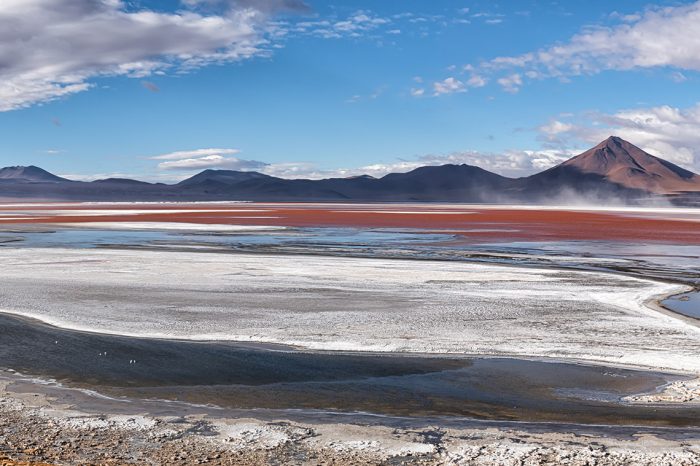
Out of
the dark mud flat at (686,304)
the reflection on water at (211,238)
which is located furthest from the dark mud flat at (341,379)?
the reflection on water at (211,238)

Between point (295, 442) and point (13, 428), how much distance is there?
232cm

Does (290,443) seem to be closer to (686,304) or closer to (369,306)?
(369,306)

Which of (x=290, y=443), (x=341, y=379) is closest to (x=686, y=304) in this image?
(x=341, y=379)

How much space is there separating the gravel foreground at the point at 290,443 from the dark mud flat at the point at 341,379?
67 centimetres

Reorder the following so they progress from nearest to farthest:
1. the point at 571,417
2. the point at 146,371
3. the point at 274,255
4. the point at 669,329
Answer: the point at 571,417
the point at 146,371
the point at 669,329
the point at 274,255

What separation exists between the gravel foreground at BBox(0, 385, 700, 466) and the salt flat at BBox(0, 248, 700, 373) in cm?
336

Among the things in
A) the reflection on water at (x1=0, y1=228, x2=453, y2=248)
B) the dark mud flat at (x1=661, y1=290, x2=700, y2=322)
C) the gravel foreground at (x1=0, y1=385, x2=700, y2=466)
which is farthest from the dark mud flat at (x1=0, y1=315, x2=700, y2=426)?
the reflection on water at (x1=0, y1=228, x2=453, y2=248)

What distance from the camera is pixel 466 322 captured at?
1201 cm

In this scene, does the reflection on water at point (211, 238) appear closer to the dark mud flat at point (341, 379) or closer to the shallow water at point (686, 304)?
the shallow water at point (686, 304)

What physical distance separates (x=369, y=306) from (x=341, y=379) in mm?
4960

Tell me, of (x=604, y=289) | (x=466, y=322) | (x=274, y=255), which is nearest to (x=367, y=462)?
(x=466, y=322)

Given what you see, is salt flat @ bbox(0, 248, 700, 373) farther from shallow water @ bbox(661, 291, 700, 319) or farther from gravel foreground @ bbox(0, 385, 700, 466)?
gravel foreground @ bbox(0, 385, 700, 466)

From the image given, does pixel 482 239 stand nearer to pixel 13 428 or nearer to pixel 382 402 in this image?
pixel 382 402

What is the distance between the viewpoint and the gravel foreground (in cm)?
572
